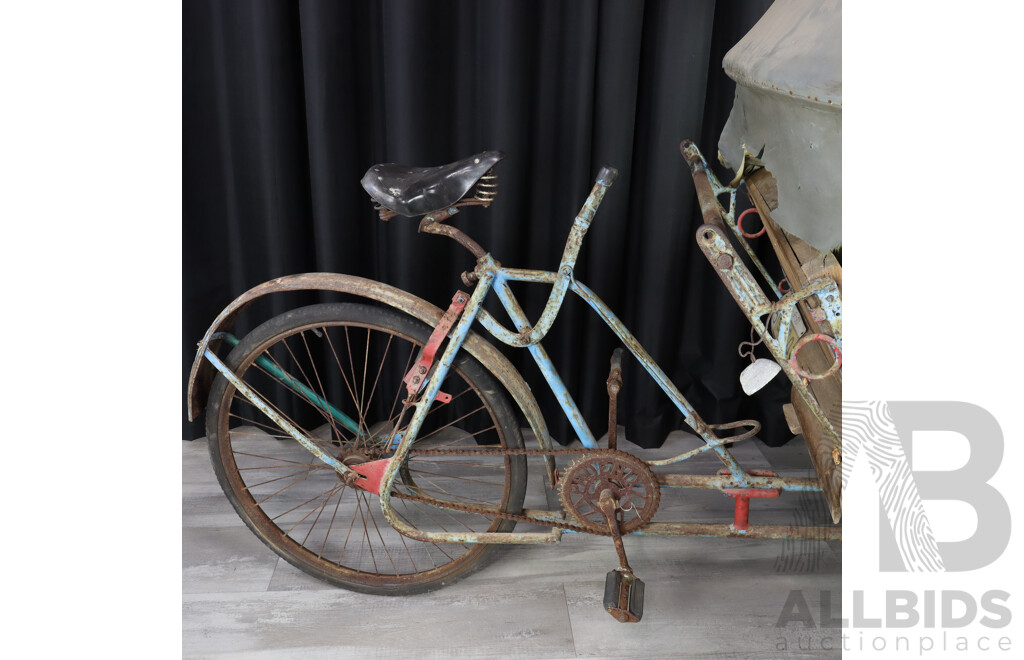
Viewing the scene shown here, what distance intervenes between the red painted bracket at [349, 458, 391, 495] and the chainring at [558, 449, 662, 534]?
40 cm

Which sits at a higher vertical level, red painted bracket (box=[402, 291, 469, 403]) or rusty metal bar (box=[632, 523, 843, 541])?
red painted bracket (box=[402, 291, 469, 403])

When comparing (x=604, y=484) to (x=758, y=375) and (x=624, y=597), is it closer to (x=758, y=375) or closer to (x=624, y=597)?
(x=624, y=597)

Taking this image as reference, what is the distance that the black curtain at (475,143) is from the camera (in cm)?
207

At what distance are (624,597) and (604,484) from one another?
235 mm

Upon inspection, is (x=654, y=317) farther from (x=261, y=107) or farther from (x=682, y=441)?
(x=261, y=107)

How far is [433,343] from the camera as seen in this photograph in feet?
5.56

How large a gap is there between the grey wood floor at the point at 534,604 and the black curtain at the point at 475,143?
1.68 ft

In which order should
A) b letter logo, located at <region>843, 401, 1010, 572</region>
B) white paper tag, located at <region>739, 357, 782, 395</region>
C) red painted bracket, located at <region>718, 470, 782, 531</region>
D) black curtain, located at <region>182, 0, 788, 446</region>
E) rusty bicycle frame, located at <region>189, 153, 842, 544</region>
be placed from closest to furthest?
b letter logo, located at <region>843, 401, 1010, 572</region> → white paper tag, located at <region>739, 357, 782, 395</region> → rusty bicycle frame, located at <region>189, 153, 842, 544</region> → red painted bracket, located at <region>718, 470, 782, 531</region> → black curtain, located at <region>182, 0, 788, 446</region>

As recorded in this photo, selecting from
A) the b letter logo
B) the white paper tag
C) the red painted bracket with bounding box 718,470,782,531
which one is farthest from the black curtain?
the b letter logo

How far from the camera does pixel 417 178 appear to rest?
1.58m

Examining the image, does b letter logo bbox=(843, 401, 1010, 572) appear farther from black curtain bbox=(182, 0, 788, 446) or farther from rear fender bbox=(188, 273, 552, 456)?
black curtain bbox=(182, 0, 788, 446)

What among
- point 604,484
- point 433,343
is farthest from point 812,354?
point 433,343

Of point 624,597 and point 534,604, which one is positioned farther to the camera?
point 534,604

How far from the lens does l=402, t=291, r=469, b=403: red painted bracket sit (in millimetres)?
1688
